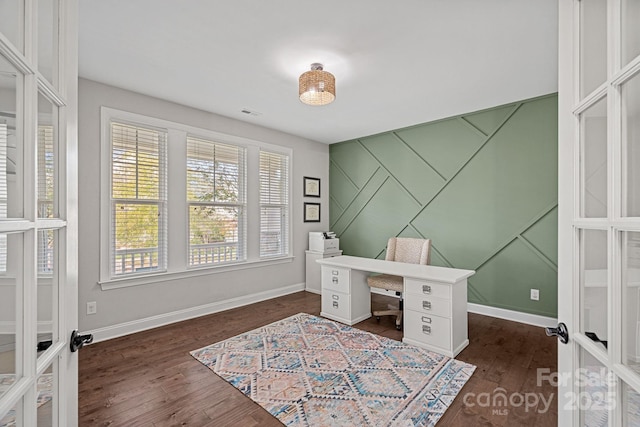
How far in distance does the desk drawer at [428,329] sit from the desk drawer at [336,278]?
778 mm

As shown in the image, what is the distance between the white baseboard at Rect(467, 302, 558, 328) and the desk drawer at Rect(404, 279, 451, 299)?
1.55 m

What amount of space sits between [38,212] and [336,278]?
3039mm

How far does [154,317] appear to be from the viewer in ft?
11.1

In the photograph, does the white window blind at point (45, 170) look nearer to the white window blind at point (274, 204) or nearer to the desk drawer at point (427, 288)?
the desk drawer at point (427, 288)

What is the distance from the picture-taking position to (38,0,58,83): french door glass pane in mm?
742

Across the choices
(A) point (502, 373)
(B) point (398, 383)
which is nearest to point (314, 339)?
(B) point (398, 383)

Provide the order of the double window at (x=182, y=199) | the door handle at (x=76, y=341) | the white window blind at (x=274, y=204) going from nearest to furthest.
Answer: the door handle at (x=76, y=341), the double window at (x=182, y=199), the white window blind at (x=274, y=204)

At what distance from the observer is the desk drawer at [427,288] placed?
2.67m

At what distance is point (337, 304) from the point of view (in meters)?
3.55

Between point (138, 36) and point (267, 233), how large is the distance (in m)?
2.96

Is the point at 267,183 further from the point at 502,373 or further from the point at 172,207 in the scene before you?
the point at 502,373

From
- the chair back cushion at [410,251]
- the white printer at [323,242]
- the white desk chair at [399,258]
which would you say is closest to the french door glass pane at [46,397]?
the white desk chair at [399,258]

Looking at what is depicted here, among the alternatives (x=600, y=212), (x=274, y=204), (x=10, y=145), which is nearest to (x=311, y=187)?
(x=274, y=204)

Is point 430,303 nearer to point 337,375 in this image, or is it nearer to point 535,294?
point 337,375
